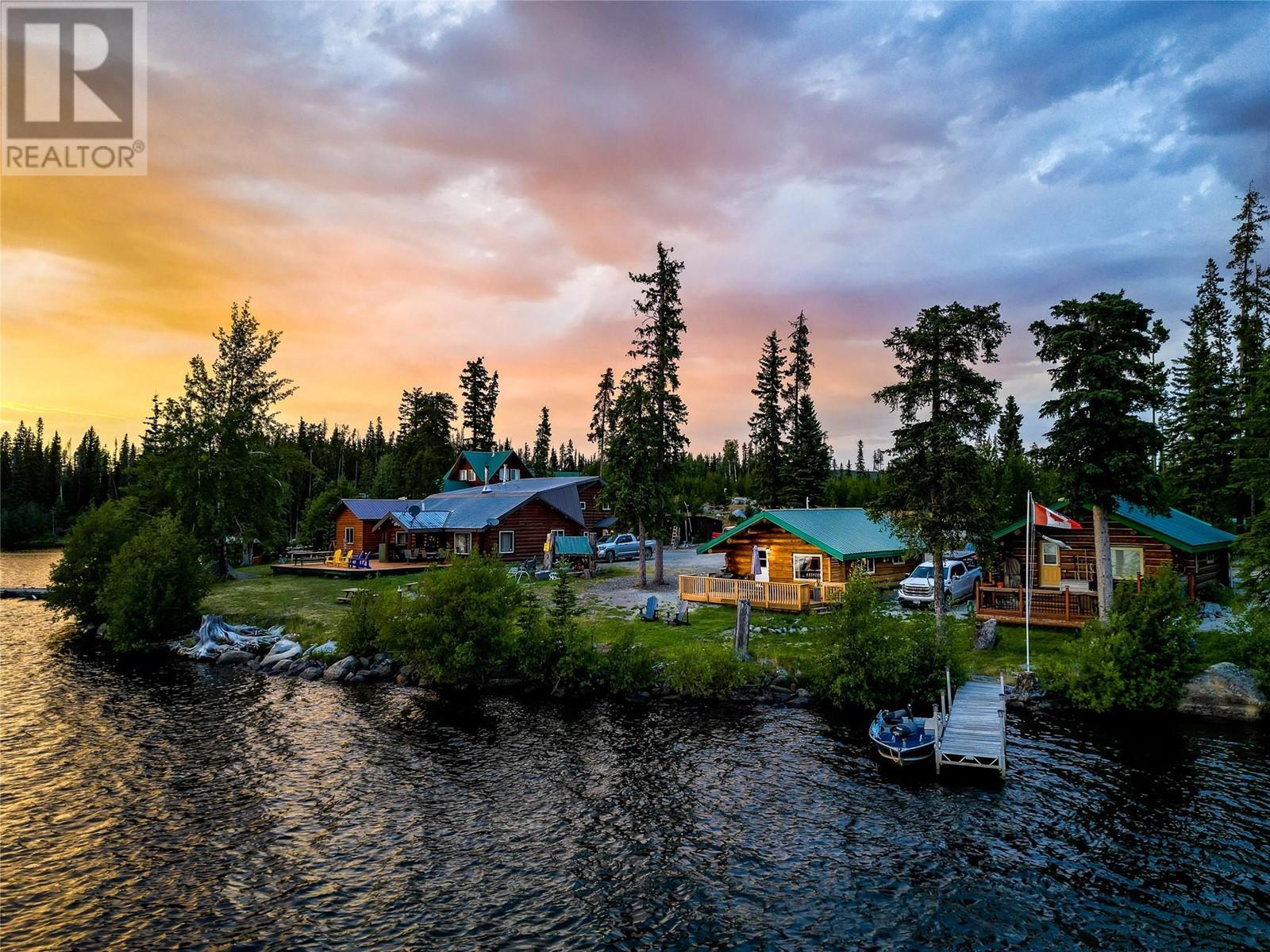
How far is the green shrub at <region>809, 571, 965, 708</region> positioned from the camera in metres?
21.8

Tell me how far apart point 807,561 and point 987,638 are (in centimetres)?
1030

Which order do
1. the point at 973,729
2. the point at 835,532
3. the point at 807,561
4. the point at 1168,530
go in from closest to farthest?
1. the point at 973,729
2. the point at 1168,530
3. the point at 807,561
4. the point at 835,532

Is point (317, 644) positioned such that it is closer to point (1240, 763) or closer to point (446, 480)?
point (1240, 763)

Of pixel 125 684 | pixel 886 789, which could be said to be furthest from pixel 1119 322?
pixel 125 684

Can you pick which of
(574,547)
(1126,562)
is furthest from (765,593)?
(574,547)

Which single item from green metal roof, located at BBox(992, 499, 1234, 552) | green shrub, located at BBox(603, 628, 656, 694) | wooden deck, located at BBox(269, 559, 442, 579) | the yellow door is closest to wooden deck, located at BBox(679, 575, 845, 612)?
green metal roof, located at BBox(992, 499, 1234, 552)

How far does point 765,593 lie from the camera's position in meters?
32.8

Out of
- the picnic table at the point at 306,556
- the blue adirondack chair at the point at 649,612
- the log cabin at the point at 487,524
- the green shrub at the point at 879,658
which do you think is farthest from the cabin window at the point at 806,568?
the picnic table at the point at 306,556

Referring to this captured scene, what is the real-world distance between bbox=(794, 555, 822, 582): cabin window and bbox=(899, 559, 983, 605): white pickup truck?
13.1ft

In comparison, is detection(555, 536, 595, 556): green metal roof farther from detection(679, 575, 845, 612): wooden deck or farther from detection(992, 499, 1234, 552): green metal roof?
detection(992, 499, 1234, 552): green metal roof

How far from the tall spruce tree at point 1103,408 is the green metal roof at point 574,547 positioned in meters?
30.6

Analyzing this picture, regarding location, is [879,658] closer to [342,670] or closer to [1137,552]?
[1137,552]

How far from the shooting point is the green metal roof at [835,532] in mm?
33781

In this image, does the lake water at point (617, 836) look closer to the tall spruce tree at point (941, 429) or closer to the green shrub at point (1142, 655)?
the green shrub at point (1142, 655)
